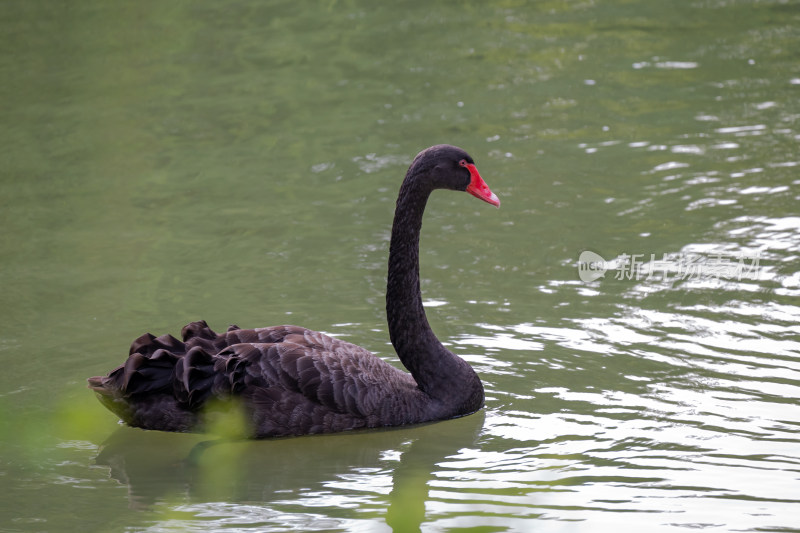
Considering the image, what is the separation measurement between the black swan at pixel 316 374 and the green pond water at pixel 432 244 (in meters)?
0.17

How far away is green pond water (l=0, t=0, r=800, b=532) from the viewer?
5988 millimetres

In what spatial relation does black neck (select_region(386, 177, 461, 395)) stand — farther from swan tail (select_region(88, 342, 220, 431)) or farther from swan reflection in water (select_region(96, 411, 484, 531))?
swan tail (select_region(88, 342, 220, 431))

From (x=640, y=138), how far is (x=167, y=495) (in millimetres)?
7123

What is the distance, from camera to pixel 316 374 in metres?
6.61

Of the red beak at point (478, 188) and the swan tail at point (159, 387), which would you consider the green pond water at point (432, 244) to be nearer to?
the swan tail at point (159, 387)

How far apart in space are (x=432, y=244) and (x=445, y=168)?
2.73 meters

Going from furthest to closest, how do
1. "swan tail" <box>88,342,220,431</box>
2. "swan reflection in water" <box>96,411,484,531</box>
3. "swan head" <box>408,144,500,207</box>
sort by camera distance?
1. "swan head" <box>408,144,500,207</box>
2. "swan tail" <box>88,342,220,431</box>
3. "swan reflection in water" <box>96,411,484,531</box>

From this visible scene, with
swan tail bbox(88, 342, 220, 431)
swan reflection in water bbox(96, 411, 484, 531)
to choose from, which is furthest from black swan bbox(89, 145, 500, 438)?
swan reflection in water bbox(96, 411, 484, 531)

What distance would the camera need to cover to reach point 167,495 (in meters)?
6.02

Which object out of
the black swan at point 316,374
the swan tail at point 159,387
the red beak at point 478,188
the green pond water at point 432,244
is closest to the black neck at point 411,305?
the black swan at point 316,374

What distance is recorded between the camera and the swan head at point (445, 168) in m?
6.86

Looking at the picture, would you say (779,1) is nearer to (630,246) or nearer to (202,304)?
(630,246)

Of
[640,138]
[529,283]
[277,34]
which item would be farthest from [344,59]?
[529,283]

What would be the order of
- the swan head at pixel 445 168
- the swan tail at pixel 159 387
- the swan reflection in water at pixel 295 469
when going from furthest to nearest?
1. the swan head at pixel 445 168
2. the swan tail at pixel 159 387
3. the swan reflection in water at pixel 295 469
